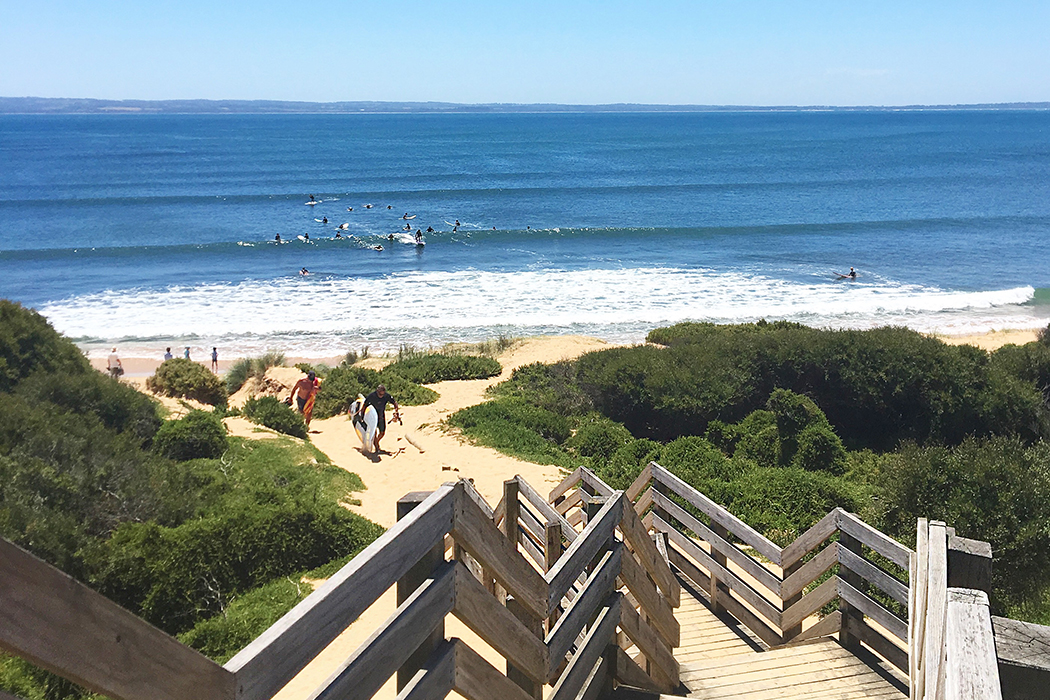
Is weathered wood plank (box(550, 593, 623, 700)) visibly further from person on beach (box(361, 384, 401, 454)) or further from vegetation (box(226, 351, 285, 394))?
vegetation (box(226, 351, 285, 394))

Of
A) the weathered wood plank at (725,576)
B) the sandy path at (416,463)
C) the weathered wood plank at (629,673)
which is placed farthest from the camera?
the sandy path at (416,463)

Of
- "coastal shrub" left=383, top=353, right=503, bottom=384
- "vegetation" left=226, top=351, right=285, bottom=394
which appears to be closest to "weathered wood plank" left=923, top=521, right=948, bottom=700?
"coastal shrub" left=383, top=353, right=503, bottom=384

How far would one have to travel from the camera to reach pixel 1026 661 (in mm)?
2504

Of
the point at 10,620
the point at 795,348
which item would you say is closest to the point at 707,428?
the point at 795,348

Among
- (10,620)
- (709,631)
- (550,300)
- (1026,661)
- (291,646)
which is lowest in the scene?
(550,300)

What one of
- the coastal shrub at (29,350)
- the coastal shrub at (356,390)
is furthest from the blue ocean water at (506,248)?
the coastal shrub at (29,350)

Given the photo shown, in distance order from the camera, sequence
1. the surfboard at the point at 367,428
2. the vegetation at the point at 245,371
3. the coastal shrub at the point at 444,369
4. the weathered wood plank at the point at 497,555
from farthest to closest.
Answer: the vegetation at the point at 245,371, the coastal shrub at the point at 444,369, the surfboard at the point at 367,428, the weathered wood plank at the point at 497,555

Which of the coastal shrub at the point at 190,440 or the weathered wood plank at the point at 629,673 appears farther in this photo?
the coastal shrub at the point at 190,440

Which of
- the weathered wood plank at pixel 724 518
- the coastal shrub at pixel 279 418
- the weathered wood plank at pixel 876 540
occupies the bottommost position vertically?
the coastal shrub at pixel 279 418

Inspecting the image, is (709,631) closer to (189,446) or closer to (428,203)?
(189,446)

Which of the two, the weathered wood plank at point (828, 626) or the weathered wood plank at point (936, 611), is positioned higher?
the weathered wood plank at point (936, 611)

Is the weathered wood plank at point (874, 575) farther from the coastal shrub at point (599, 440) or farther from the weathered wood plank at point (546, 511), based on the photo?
the coastal shrub at point (599, 440)

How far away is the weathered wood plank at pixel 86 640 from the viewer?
1.31 metres

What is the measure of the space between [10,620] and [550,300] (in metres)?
35.3
